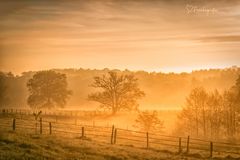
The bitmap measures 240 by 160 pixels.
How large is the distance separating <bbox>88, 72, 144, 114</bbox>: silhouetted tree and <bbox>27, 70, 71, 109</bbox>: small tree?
18.4 metres

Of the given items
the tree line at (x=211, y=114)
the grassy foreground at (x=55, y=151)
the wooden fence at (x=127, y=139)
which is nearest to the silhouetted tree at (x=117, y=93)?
the tree line at (x=211, y=114)

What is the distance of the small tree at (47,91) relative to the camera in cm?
10238

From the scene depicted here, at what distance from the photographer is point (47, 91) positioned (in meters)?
104

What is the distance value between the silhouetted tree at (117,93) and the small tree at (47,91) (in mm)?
18375

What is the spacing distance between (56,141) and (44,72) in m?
74.4

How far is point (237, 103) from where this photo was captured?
8900 centimetres

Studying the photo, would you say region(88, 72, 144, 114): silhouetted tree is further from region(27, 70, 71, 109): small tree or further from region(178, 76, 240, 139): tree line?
region(27, 70, 71, 109): small tree

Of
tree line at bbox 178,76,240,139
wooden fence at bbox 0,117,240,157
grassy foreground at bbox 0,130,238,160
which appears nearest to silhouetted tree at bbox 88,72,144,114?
tree line at bbox 178,76,240,139

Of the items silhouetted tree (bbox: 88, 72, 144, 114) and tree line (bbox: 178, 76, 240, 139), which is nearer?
silhouetted tree (bbox: 88, 72, 144, 114)

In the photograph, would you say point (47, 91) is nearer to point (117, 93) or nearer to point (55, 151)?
point (117, 93)

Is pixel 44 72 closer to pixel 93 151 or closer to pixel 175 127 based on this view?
pixel 175 127

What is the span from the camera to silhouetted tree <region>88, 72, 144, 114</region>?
86.7 m

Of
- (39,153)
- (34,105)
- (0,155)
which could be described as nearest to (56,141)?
(39,153)

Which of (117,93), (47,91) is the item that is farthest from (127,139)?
(47,91)
